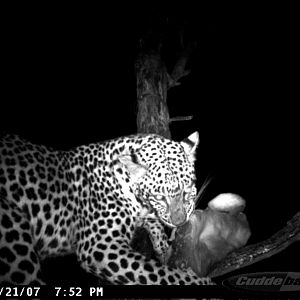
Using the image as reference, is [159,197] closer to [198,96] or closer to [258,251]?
[258,251]

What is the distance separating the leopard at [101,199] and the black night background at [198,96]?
5.03m

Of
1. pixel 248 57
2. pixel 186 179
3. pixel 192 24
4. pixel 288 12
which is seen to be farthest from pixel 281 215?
pixel 186 179

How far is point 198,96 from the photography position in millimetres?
14500

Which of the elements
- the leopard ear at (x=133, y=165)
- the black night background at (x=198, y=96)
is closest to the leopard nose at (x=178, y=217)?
the leopard ear at (x=133, y=165)

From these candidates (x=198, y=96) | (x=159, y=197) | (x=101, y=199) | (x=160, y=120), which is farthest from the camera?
(x=198, y=96)

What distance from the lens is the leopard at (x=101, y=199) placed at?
2818mm

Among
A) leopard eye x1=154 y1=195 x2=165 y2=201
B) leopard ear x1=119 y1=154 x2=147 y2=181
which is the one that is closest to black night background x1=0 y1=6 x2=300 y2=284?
leopard ear x1=119 y1=154 x2=147 y2=181

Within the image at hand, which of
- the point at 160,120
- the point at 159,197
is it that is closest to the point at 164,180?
the point at 159,197

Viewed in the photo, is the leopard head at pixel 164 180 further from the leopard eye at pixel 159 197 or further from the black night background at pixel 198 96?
the black night background at pixel 198 96

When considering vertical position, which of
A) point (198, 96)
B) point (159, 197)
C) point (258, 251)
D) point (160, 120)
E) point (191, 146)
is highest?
point (198, 96)

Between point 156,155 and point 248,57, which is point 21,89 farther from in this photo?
point 156,155

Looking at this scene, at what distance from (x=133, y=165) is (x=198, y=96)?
38.6 feet

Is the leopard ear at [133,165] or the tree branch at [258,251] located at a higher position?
the leopard ear at [133,165]

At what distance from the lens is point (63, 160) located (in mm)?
3482
